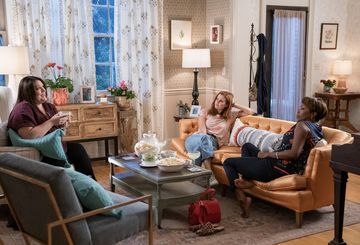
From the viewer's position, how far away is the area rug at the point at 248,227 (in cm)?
332

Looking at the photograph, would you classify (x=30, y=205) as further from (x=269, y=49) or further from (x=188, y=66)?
(x=269, y=49)

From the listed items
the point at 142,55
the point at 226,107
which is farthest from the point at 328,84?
the point at 142,55

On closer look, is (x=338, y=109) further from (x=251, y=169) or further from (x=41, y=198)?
(x=41, y=198)

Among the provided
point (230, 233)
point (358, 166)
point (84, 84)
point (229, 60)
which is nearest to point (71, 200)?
point (230, 233)

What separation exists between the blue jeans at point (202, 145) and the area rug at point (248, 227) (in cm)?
54

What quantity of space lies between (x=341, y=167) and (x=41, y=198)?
1.95 meters

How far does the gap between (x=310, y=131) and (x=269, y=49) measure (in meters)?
3.37

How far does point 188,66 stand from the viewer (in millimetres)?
6004

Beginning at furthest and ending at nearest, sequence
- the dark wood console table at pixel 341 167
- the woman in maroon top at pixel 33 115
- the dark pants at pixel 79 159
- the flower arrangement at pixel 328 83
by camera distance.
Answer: the flower arrangement at pixel 328 83 → the dark pants at pixel 79 159 → the woman in maroon top at pixel 33 115 → the dark wood console table at pixel 341 167

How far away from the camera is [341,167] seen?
2891 mm

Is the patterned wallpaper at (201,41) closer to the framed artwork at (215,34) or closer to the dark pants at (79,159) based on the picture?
the framed artwork at (215,34)

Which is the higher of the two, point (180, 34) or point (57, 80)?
point (180, 34)

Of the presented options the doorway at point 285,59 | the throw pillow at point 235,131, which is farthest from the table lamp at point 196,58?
the throw pillow at point 235,131

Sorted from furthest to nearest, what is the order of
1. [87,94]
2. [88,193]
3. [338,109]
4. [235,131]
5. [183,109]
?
1. [338,109]
2. [183,109]
3. [87,94]
4. [235,131]
5. [88,193]
